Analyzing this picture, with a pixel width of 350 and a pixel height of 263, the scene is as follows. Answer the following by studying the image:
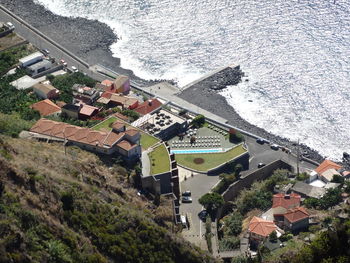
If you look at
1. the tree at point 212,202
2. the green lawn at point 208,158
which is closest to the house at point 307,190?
the green lawn at point 208,158

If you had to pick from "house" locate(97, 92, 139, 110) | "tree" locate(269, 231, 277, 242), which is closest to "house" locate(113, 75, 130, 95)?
"house" locate(97, 92, 139, 110)

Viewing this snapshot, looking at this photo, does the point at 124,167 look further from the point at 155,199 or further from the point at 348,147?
the point at 348,147

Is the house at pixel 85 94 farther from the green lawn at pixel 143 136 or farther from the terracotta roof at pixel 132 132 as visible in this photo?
the terracotta roof at pixel 132 132

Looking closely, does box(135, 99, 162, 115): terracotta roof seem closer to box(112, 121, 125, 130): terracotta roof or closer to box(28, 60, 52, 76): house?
box(112, 121, 125, 130): terracotta roof

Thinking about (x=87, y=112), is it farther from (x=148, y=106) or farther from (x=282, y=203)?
(x=282, y=203)

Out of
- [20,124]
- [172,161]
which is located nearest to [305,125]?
[172,161]
